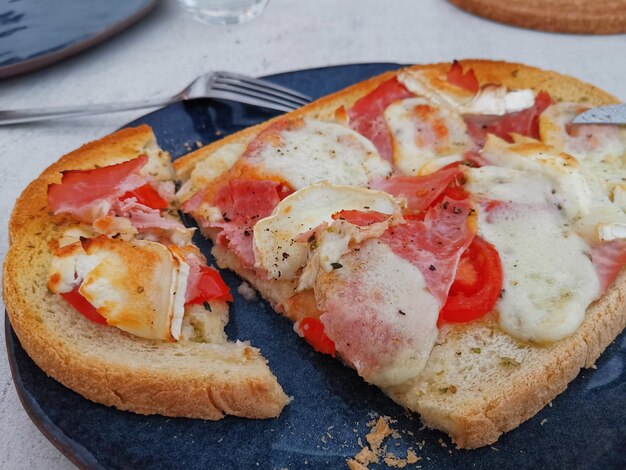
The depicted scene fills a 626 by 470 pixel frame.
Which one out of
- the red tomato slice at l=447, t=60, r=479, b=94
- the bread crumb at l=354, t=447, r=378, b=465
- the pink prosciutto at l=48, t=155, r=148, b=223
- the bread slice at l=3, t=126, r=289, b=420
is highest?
the red tomato slice at l=447, t=60, r=479, b=94

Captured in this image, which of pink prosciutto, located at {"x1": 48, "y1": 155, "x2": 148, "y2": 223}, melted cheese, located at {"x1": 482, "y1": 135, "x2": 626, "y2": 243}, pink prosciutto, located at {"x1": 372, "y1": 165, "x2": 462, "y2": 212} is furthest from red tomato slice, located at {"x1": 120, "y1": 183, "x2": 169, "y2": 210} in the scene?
melted cheese, located at {"x1": 482, "y1": 135, "x2": 626, "y2": 243}

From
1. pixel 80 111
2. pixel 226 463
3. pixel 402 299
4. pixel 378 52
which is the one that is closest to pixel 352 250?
pixel 402 299

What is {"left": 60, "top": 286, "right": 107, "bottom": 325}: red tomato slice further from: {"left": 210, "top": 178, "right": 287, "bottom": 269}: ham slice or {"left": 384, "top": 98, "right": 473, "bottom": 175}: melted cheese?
{"left": 384, "top": 98, "right": 473, "bottom": 175}: melted cheese

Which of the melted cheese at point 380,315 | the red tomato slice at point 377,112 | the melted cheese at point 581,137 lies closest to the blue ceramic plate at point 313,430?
the melted cheese at point 380,315

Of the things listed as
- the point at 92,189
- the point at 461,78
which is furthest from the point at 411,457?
the point at 461,78

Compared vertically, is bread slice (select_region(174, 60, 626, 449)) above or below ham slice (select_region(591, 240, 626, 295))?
below

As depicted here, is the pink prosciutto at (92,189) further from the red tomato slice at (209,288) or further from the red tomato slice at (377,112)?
the red tomato slice at (377,112)
